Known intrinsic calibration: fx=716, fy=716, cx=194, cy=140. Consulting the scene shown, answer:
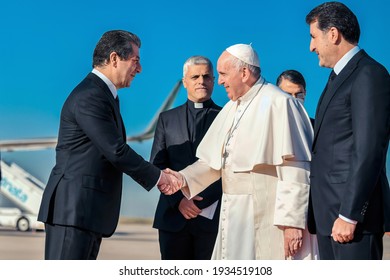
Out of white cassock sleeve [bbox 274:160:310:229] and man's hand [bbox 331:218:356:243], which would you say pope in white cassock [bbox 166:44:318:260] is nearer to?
white cassock sleeve [bbox 274:160:310:229]

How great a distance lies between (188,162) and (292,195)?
3.96 ft

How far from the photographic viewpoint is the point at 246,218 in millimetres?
4164

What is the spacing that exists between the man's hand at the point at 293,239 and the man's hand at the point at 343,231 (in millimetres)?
676

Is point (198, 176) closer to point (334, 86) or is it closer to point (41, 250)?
point (334, 86)

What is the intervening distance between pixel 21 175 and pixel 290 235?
19344mm

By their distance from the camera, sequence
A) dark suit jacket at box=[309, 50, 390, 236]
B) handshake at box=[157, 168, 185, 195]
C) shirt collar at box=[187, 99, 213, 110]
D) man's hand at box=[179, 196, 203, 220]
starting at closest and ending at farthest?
dark suit jacket at box=[309, 50, 390, 236] → handshake at box=[157, 168, 185, 195] → man's hand at box=[179, 196, 203, 220] → shirt collar at box=[187, 99, 213, 110]

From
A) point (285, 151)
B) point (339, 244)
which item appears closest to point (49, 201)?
point (285, 151)

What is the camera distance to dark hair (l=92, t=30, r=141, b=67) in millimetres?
4102

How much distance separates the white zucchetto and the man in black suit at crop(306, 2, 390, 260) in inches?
29.7

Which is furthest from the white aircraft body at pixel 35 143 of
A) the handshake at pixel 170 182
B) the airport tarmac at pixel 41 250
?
the handshake at pixel 170 182

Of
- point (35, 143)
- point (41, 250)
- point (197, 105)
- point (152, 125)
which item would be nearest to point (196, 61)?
point (197, 105)

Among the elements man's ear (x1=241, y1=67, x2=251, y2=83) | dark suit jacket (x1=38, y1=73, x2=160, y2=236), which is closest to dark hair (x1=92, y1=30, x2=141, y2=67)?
dark suit jacket (x1=38, y1=73, x2=160, y2=236)

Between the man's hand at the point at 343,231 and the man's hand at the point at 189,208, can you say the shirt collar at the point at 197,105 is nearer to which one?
the man's hand at the point at 189,208
